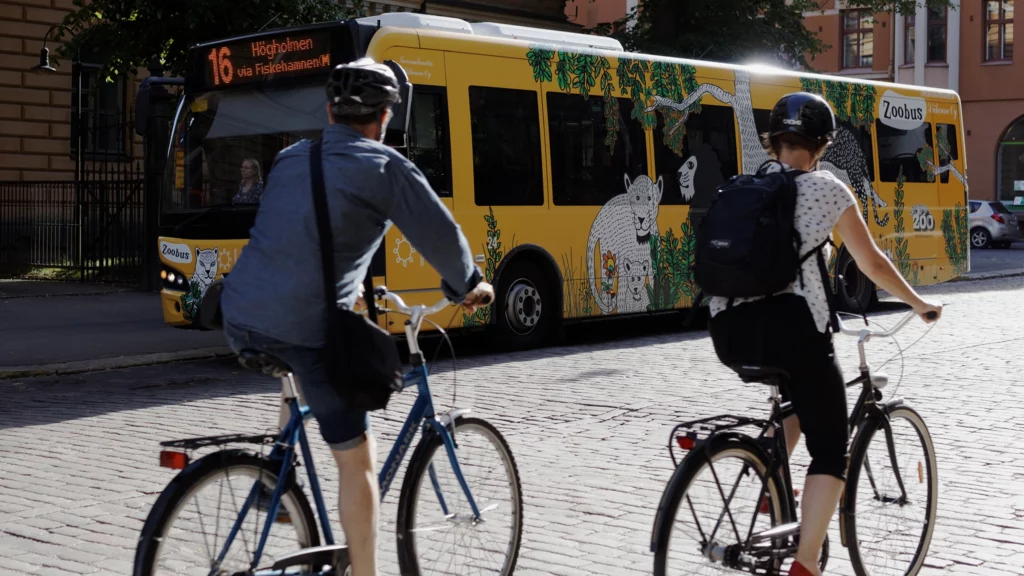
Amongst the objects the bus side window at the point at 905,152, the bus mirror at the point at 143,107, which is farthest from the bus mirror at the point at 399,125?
the bus side window at the point at 905,152

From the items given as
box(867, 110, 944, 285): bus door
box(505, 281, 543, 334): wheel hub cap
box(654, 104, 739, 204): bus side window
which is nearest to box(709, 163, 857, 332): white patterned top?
box(505, 281, 543, 334): wheel hub cap

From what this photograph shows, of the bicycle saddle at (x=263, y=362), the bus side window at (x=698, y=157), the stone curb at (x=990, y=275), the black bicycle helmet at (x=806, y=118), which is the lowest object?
the stone curb at (x=990, y=275)

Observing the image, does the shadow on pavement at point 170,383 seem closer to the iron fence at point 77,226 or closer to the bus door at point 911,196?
the bus door at point 911,196

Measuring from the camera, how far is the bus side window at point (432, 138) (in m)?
12.1

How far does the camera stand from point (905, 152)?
18594mm

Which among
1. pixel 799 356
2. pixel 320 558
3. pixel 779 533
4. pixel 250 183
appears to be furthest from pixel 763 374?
pixel 250 183

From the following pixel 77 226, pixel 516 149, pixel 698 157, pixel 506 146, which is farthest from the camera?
pixel 77 226

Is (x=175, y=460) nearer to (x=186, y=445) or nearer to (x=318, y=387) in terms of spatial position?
(x=186, y=445)

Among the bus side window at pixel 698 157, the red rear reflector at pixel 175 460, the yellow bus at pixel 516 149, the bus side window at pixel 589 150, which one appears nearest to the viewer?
the red rear reflector at pixel 175 460

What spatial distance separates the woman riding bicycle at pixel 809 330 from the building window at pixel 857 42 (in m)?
47.7

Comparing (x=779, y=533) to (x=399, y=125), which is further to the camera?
(x=399, y=125)

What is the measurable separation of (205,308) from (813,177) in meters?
1.81

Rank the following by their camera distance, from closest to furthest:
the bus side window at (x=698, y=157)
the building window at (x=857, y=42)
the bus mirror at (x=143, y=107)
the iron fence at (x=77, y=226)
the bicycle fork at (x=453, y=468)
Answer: the bicycle fork at (x=453, y=468) < the bus mirror at (x=143, y=107) < the bus side window at (x=698, y=157) < the iron fence at (x=77, y=226) < the building window at (x=857, y=42)

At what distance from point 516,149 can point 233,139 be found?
264cm
